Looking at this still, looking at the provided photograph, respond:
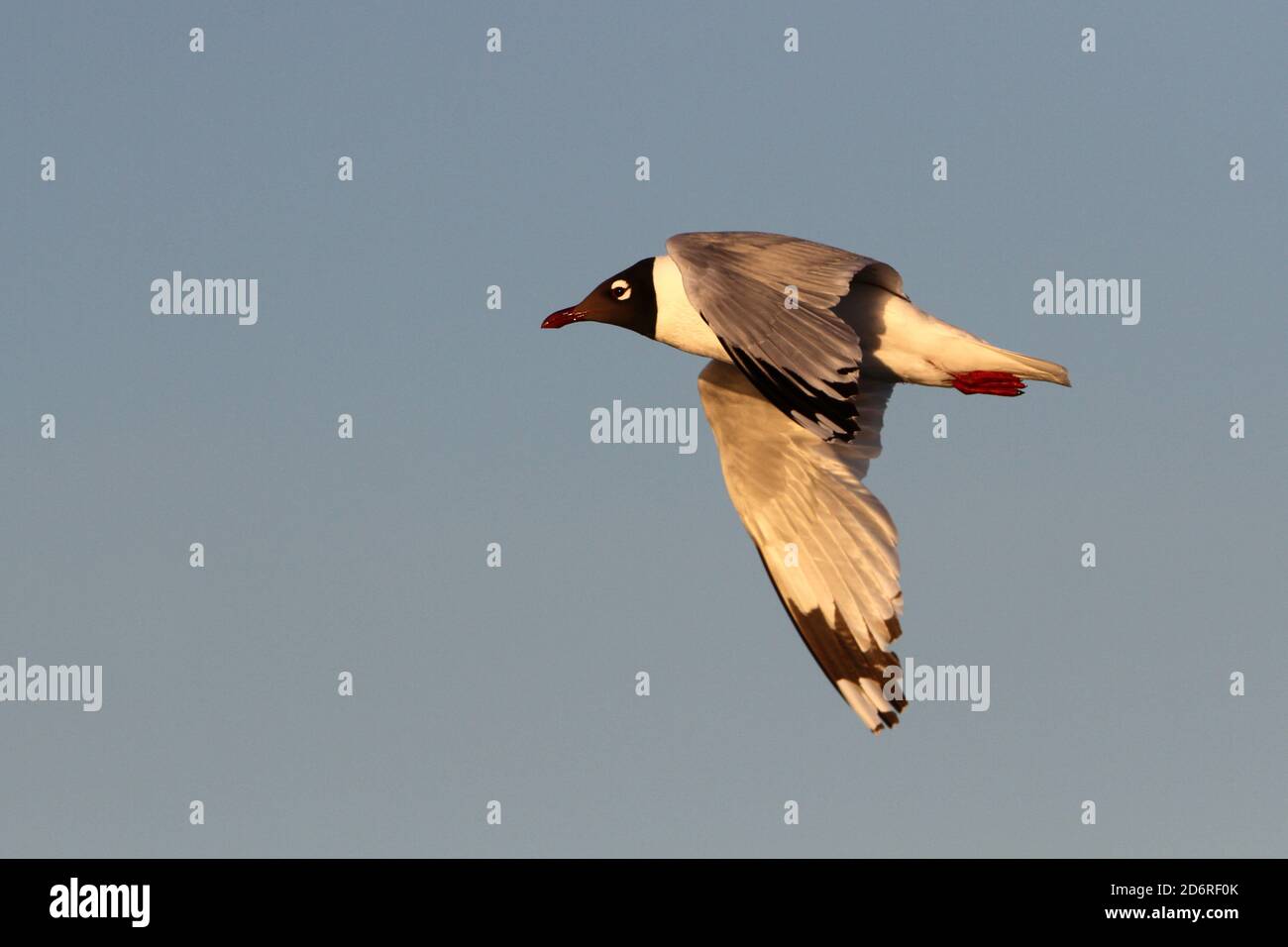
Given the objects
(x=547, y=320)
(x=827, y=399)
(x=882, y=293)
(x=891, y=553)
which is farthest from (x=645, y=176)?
(x=827, y=399)

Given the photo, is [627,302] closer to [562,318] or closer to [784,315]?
[562,318]

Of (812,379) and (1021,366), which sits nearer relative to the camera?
(812,379)

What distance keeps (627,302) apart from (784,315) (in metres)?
2.54

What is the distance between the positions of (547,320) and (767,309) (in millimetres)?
3173

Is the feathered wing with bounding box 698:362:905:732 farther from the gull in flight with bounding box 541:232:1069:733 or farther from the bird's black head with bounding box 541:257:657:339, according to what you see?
the bird's black head with bounding box 541:257:657:339

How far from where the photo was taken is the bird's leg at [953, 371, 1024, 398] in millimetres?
13312

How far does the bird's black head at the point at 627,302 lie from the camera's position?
1403 centimetres

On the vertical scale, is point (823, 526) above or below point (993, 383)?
below

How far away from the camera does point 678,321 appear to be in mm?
13852

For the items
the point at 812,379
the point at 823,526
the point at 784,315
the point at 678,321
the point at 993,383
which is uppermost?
the point at 678,321

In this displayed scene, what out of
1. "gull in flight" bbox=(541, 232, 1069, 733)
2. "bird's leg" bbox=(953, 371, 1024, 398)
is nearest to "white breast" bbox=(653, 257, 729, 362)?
"gull in flight" bbox=(541, 232, 1069, 733)

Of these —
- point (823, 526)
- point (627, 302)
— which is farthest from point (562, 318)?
point (823, 526)

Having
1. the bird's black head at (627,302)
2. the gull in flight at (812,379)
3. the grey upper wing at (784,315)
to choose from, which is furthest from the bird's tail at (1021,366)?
the bird's black head at (627,302)

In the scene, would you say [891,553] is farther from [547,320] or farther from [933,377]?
[547,320]
